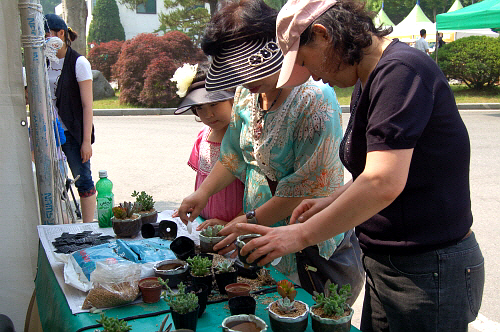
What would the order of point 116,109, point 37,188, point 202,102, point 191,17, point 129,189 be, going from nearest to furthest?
point 202,102 < point 37,188 < point 129,189 < point 116,109 < point 191,17

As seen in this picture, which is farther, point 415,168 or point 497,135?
point 497,135

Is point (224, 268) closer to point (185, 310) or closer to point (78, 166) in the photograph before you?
point (185, 310)

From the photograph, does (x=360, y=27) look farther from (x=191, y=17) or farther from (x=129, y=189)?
(x=191, y=17)

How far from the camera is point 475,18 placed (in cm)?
1079

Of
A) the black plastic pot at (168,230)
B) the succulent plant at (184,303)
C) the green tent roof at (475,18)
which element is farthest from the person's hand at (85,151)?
the green tent roof at (475,18)

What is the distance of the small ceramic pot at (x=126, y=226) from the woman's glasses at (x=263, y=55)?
3.10 ft

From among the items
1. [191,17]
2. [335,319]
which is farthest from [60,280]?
[191,17]

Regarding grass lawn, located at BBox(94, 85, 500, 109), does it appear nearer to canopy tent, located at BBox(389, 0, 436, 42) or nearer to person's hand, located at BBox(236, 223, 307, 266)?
canopy tent, located at BBox(389, 0, 436, 42)

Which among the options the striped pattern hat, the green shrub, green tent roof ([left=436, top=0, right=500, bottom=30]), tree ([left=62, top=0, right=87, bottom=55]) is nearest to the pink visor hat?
the striped pattern hat

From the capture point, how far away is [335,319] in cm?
130

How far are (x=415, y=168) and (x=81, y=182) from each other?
334 centimetres

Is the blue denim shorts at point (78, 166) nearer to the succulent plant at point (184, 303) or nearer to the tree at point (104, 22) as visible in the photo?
the succulent plant at point (184, 303)

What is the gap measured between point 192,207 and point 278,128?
0.63 m

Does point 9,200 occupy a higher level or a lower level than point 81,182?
higher
